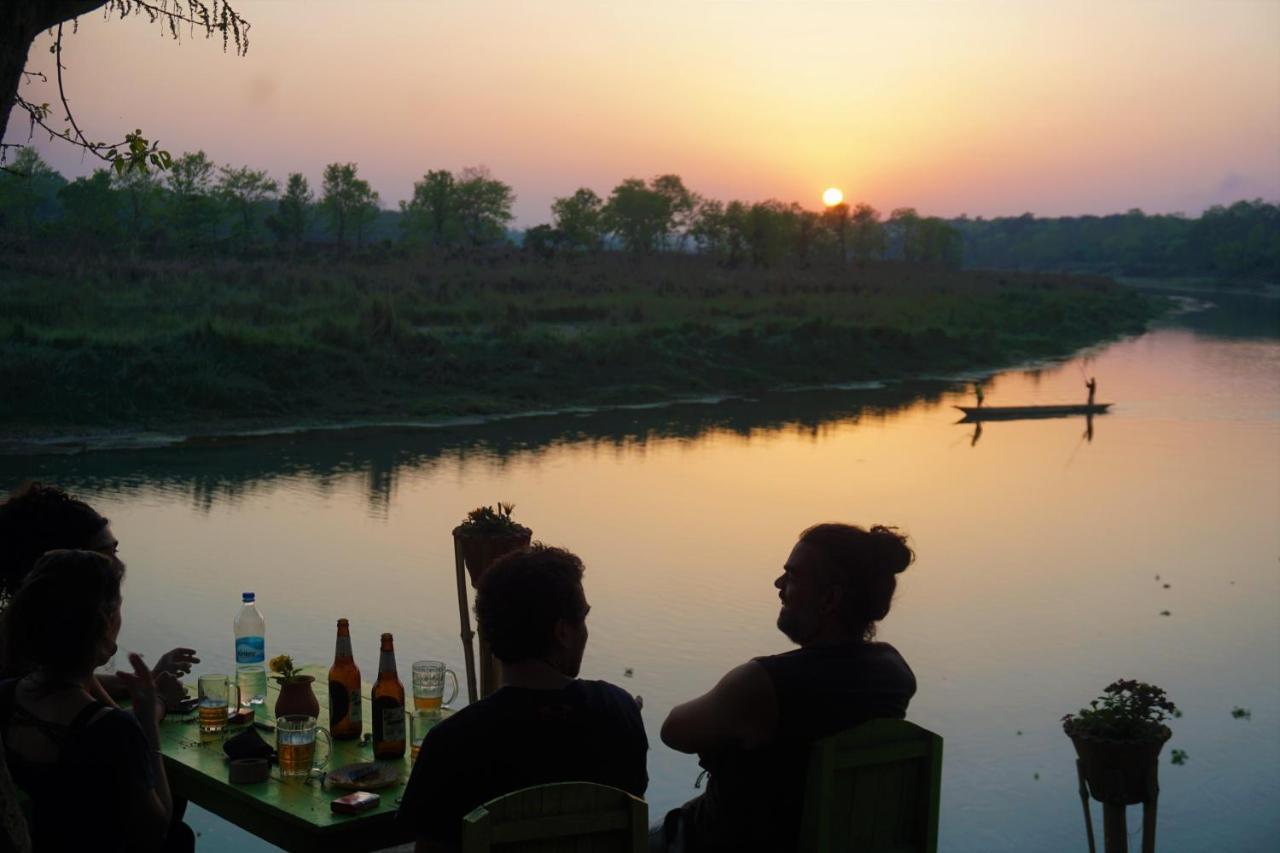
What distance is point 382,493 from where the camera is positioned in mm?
14727

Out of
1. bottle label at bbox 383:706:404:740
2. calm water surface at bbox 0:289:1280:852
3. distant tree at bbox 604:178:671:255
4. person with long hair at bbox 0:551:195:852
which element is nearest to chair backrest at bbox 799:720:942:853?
bottle label at bbox 383:706:404:740

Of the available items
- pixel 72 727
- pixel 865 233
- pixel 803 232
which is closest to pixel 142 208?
pixel 803 232

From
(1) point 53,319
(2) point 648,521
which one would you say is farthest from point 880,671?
(1) point 53,319

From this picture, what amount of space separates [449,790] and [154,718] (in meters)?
0.72

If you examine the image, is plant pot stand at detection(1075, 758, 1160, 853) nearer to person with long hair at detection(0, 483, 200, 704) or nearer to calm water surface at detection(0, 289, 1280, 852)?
calm water surface at detection(0, 289, 1280, 852)

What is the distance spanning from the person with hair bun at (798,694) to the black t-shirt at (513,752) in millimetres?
166

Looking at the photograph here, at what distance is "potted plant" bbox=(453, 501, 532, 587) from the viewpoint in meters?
4.18

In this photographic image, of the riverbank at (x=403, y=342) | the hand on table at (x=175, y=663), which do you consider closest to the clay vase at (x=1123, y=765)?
the hand on table at (x=175, y=663)

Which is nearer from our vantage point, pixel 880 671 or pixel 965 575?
pixel 880 671

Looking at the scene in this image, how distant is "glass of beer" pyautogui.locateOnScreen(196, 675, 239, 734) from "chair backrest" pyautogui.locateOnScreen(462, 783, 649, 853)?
1.56m

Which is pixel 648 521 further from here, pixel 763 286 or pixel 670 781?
pixel 763 286

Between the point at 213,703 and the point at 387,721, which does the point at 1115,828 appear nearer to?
the point at 387,721

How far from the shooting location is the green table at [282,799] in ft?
10.0

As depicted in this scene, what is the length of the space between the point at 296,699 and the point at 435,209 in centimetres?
6934
